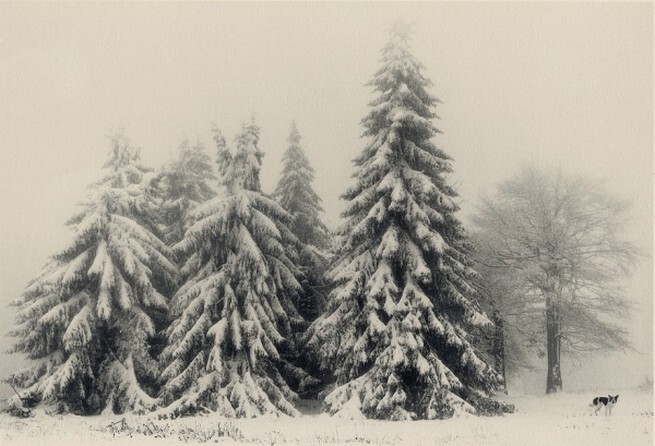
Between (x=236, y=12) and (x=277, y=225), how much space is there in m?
9.98

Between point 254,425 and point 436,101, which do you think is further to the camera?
point 436,101

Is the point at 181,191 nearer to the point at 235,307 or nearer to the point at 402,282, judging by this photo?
the point at 235,307

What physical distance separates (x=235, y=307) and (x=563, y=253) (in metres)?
14.8

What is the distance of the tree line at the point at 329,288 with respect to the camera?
19.0 metres

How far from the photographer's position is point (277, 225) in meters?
24.4

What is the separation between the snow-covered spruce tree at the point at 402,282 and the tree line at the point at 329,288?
70mm

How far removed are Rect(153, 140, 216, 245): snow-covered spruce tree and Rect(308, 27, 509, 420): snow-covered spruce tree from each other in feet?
35.3

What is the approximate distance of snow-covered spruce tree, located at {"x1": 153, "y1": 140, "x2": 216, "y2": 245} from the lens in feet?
93.6

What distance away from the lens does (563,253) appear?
987 inches

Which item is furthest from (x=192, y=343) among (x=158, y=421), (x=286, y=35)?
(x=286, y=35)

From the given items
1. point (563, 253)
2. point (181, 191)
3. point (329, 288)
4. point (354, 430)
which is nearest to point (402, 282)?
point (354, 430)

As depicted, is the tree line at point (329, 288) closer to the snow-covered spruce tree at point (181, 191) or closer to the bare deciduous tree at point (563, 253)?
the bare deciduous tree at point (563, 253)

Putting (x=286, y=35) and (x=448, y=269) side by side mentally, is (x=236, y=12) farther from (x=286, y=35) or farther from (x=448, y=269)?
(x=448, y=269)

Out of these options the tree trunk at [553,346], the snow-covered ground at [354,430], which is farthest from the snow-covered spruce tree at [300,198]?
the tree trunk at [553,346]
